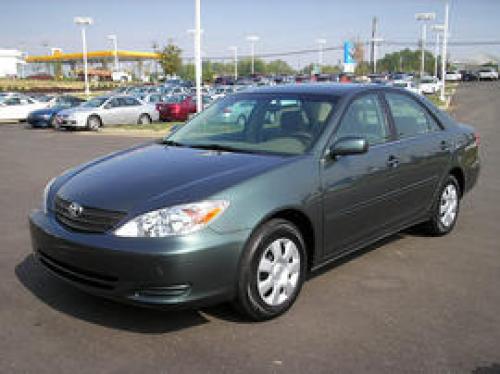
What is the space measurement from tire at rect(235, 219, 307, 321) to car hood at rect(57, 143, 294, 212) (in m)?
0.44

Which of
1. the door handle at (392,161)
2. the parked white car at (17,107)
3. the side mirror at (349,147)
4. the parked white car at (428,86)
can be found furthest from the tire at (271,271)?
the parked white car at (428,86)

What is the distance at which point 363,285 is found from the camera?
4.66 metres

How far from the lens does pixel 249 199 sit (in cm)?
372

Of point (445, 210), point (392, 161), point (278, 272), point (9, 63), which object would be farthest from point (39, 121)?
point (9, 63)

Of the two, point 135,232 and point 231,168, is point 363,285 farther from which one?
point 135,232

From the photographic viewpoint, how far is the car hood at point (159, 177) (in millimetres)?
3656

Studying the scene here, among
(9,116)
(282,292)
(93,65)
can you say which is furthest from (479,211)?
(93,65)

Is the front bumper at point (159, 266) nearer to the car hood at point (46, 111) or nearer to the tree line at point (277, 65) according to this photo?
the car hood at point (46, 111)

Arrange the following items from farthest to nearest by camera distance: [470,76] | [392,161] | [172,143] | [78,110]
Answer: [470,76] → [78,110] → [172,143] → [392,161]

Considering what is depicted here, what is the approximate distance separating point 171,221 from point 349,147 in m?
1.58

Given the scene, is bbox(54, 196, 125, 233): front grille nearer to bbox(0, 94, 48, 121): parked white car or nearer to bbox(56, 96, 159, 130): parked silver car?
bbox(56, 96, 159, 130): parked silver car

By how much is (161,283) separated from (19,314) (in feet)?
4.33

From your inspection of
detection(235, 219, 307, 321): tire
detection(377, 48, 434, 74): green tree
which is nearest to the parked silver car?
detection(235, 219, 307, 321): tire

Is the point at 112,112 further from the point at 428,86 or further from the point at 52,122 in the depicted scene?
the point at 428,86
